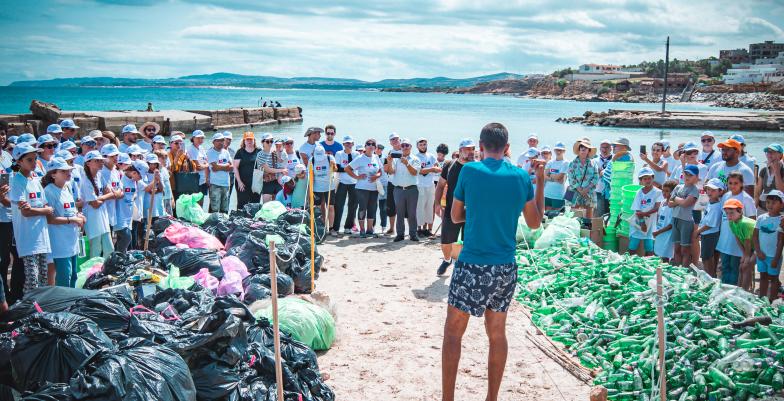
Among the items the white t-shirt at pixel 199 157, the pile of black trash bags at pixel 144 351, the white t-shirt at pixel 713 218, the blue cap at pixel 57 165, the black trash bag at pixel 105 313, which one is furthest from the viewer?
the white t-shirt at pixel 199 157

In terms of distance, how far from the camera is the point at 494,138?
4.21m

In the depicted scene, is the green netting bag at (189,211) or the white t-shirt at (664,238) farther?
the green netting bag at (189,211)

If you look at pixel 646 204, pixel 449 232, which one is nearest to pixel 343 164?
pixel 449 232

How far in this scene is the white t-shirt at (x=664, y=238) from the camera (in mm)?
8359

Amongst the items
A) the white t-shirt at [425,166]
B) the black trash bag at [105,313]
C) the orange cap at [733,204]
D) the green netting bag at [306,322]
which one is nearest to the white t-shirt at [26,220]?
the black trash bag at [105,313]

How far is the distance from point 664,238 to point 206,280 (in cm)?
594

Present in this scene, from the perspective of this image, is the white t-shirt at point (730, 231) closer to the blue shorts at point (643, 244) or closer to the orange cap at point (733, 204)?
the orange cap at point (733, 204)

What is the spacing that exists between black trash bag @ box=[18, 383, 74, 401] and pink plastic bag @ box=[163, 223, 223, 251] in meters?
4.39

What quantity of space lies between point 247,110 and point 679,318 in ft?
138

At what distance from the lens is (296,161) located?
1088 cm

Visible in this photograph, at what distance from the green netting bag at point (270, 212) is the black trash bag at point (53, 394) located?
594cm

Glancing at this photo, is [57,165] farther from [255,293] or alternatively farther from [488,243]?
[488,243]

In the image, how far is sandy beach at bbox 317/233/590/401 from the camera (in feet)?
16.8

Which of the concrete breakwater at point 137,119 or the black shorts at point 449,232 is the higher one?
the concrete breakwater at point 137,119
